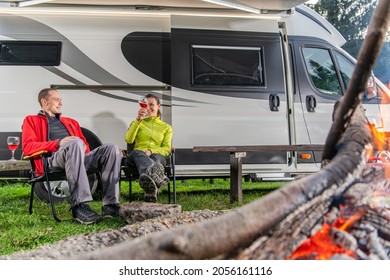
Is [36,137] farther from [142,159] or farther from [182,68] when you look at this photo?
[182,68]

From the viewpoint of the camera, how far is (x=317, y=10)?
241cm

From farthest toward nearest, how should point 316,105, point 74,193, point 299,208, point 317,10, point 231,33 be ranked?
point 231,33, point 316,105, point 74,193, point 317,10, point 299,208

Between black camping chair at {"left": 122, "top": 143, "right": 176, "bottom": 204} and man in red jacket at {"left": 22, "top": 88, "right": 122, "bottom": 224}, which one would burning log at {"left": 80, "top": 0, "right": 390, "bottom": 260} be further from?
black camping chair at {"left": 122, "top": 143, "right": 176, "bottom": 204}

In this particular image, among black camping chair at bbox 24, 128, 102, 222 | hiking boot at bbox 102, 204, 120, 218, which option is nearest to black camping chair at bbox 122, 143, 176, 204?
black camping chair at bbox 24, 128, 102, 222

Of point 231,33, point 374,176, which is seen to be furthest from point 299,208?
point 231,33

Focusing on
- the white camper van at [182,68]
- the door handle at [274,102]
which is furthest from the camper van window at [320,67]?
the door handle at [274,102]

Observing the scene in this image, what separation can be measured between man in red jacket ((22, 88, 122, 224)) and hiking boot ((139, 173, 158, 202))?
0.13 metres

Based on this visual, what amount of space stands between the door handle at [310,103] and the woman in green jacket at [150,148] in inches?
36.5

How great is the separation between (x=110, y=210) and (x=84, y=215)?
5.1 inches

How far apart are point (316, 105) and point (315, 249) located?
6.17 feet

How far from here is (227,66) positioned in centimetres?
374

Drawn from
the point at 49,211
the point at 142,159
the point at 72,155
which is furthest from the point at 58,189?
the point at 142,159

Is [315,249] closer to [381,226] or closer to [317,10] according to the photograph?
[381,226]

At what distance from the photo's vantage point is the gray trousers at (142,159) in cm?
270
